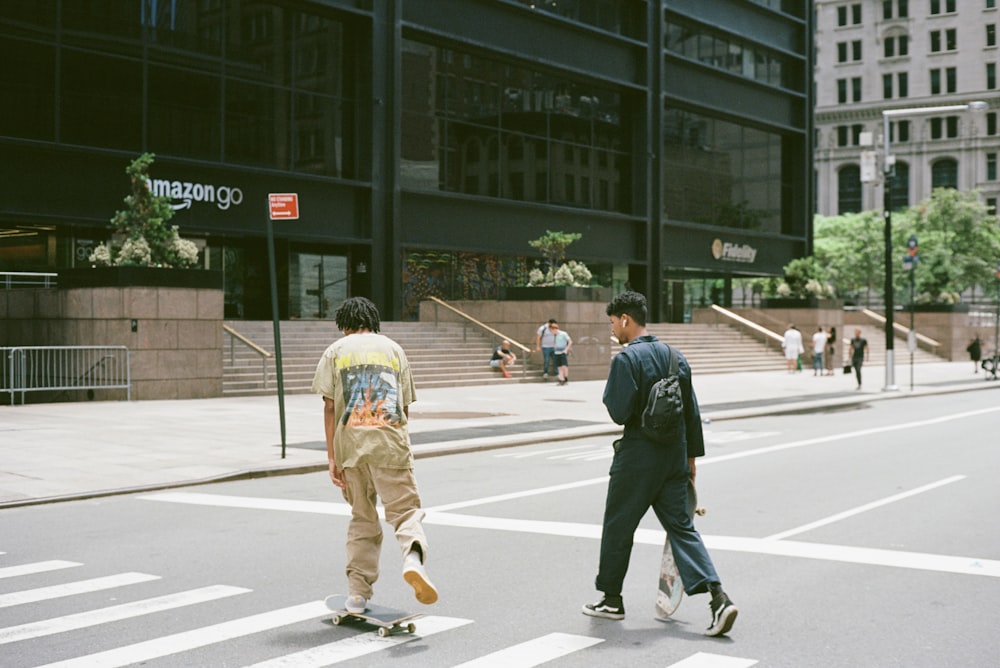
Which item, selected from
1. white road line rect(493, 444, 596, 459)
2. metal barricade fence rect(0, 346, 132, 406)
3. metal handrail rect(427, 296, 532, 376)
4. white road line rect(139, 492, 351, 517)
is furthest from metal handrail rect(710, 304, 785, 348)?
white road line rect(139, 492, 351, 517)

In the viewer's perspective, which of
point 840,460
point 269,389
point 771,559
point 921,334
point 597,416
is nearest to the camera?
point 771,559

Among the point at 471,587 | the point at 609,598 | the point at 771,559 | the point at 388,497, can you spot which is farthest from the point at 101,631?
the point at 771,559

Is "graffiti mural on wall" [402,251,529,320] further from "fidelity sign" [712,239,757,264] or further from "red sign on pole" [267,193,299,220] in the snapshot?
"red sign on pole" [267,193,299,220]

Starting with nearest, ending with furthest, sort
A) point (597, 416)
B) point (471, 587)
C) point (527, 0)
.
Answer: point (471, 587) < point (597, 416) < point (527, 0)

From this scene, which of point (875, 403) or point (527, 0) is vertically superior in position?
point (527, 0)

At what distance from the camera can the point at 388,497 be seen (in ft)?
Result: 20.3

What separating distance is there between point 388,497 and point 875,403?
22.9m

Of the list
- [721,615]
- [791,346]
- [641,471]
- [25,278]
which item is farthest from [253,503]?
[791,346]

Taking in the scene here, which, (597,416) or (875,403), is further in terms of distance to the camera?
(875,403)

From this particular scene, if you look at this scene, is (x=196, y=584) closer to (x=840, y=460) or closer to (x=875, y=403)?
(x=840, y=460)

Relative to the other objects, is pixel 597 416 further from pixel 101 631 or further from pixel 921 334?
pixel 921 334

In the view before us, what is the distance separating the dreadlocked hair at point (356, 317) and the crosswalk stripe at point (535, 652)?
194 centimetres

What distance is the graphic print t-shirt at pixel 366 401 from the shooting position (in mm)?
6129

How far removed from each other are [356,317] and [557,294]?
88.5ft
